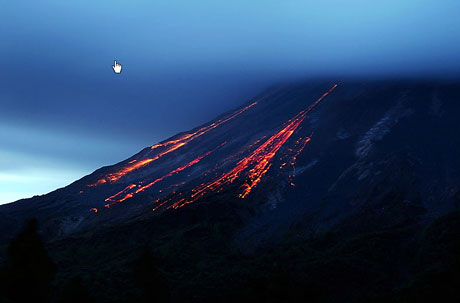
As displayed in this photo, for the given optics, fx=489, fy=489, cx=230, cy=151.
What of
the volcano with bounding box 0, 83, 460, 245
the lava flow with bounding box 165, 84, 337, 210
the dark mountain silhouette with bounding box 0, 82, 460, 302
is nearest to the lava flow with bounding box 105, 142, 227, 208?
the volcano with bounding box 0, 83, 460, 245

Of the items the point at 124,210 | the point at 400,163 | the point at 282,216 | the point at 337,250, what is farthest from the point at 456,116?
the point at 124,210

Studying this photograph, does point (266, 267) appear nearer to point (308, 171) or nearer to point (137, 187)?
point (308, 171)

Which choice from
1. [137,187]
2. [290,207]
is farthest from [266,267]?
[137,187]

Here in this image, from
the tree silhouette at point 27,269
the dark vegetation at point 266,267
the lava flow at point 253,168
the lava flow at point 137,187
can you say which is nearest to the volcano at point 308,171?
the lava flow at point 253,168

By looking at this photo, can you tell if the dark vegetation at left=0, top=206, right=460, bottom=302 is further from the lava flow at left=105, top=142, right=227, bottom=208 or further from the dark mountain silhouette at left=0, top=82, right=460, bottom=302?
the lava flow at left=105, top=142, right=227, bottom=208

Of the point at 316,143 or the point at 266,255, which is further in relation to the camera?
the point at 316,143

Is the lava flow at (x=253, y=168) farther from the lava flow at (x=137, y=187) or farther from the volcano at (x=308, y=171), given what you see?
the lava flow at (x=137, y=187)

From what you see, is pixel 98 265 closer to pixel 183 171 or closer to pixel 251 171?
pixel 251 171
